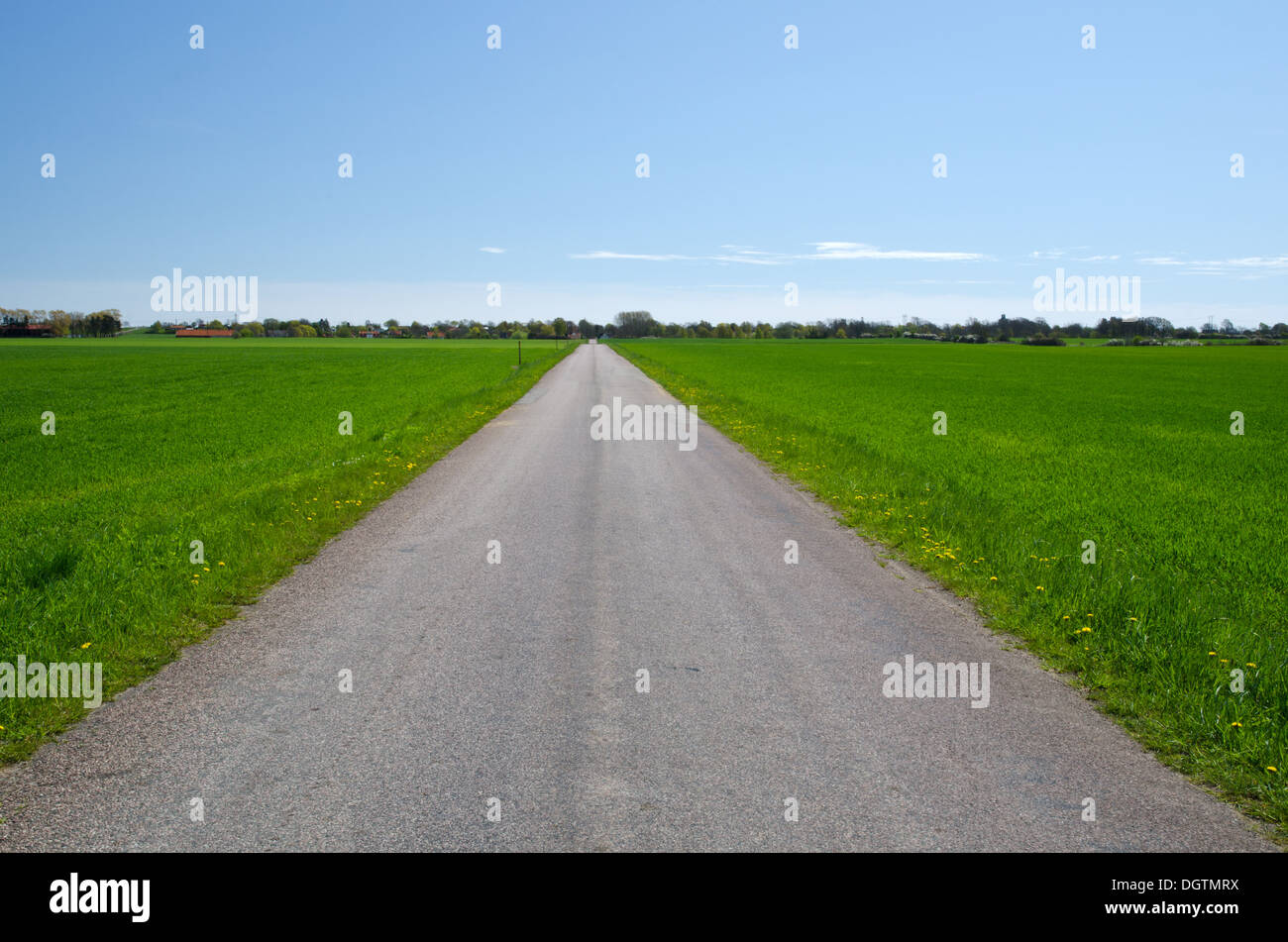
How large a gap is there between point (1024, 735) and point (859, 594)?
9.58ft

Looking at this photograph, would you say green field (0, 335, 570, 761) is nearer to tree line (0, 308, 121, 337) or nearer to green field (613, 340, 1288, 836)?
green field (613, 340, 1288, 836)

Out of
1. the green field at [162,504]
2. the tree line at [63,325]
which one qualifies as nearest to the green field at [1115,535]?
the green field at [162,504]

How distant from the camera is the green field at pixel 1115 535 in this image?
517cm

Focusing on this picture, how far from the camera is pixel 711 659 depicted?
602cm

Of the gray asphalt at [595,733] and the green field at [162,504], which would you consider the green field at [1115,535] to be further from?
the green field at [162,504]

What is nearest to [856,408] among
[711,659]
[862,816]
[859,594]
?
[859,594]

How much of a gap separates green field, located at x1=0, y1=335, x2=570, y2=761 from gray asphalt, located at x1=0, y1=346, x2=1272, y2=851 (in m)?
0.45

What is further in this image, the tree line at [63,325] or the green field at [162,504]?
the tree line at [63,325]

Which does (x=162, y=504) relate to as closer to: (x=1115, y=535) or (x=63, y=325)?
(x=1115, y=535)

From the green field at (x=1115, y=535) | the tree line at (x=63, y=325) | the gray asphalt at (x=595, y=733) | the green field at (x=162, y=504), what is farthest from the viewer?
the tree line at (x=63, y=325)

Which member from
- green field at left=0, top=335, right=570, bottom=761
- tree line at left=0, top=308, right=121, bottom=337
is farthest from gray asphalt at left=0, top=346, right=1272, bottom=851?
tree line at left=0, top=308, right=121, bottom=337

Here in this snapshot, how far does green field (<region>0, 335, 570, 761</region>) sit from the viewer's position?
6.20m

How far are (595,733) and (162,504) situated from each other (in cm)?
988

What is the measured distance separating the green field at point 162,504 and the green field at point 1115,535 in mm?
6925
